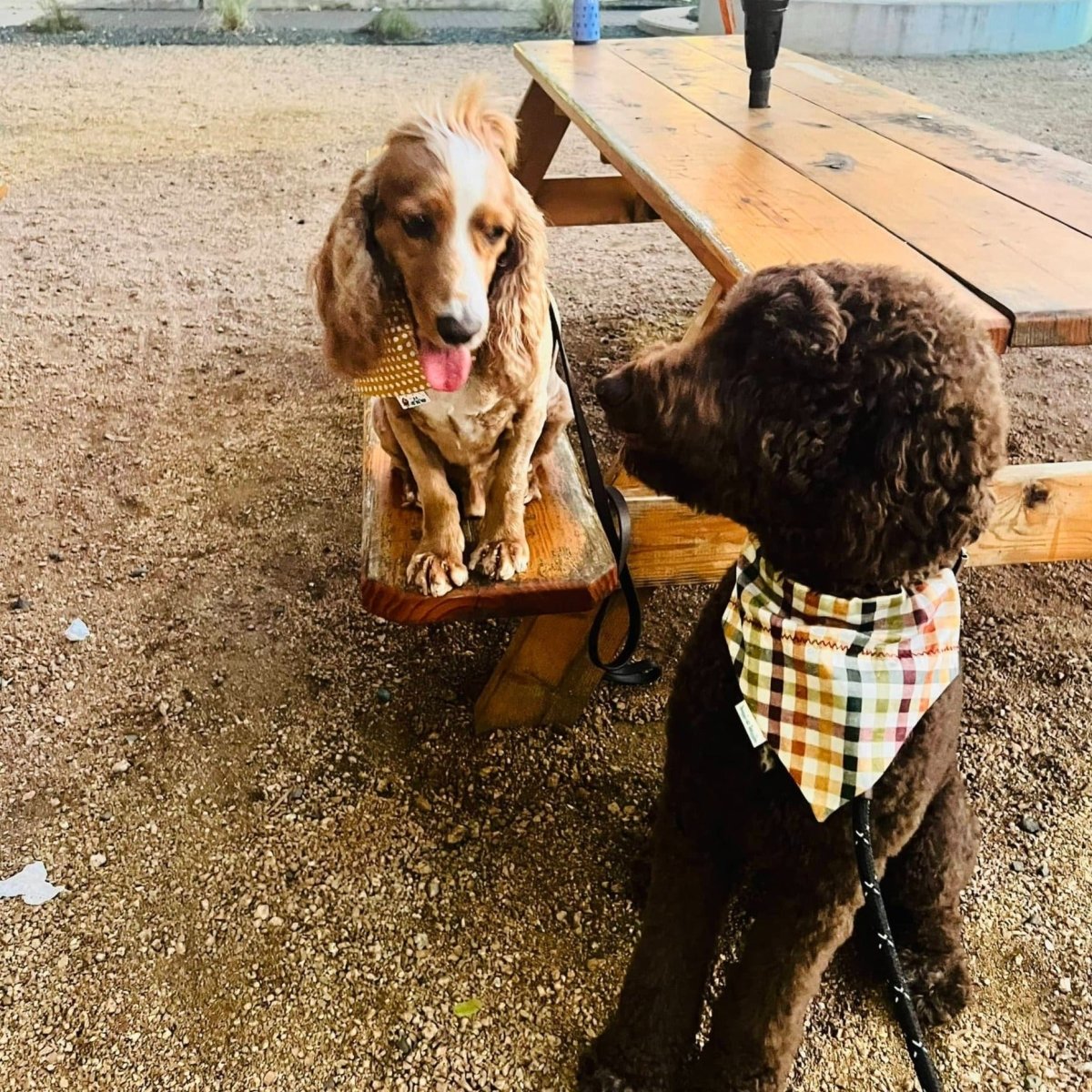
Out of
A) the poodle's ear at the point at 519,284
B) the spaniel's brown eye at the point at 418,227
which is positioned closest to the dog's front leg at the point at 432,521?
the poodle's ear at the point at 519,284

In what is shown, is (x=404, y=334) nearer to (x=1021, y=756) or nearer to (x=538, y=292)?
(x=538, y=292)

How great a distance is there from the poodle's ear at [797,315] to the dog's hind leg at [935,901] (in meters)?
0.87

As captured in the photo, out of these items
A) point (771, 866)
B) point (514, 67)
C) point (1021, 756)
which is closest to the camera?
point (771, 866)

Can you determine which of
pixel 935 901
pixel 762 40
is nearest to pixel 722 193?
pixel 762 40

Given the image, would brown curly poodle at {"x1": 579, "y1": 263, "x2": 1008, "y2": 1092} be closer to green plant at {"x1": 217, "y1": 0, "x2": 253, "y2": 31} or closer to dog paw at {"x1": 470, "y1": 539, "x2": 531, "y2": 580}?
dog paw at {"x1": 470, "y1": 539, "x2": 531, "y2": 580}

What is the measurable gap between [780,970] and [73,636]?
213 cm

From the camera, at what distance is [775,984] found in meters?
1.55

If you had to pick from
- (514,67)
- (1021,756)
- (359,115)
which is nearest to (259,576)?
(1021,756)

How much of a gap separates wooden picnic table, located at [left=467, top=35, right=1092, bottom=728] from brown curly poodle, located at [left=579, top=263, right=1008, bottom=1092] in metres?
0.26

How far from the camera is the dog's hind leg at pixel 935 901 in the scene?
1723 mm

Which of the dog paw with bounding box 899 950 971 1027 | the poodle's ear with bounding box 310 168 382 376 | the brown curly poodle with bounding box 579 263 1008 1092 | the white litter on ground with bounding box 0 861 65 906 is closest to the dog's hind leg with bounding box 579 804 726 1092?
the brown curly poodle with bounding box 579 263 1008 1092

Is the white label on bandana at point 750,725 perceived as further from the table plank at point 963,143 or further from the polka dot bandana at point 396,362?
the table plank at point 963,143

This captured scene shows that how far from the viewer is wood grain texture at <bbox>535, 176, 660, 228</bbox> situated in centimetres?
449

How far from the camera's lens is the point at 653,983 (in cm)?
168
